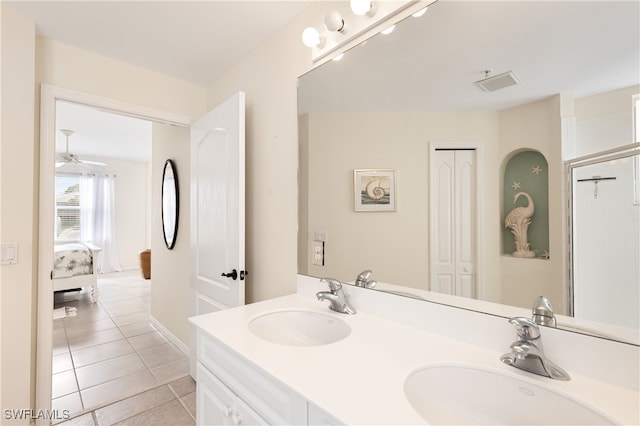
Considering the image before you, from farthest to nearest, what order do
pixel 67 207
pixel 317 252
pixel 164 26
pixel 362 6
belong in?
pixel 67 207 → pixel 164 26 → pixel 317 252 → pixel 362 6

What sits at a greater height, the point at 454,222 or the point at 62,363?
the point at 454,222

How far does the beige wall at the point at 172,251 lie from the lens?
276cm

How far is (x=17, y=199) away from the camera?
1.62 meters

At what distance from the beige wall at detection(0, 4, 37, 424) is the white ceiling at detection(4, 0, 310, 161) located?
216 mm

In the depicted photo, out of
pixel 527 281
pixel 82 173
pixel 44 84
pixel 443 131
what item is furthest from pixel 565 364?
pixel 82 173

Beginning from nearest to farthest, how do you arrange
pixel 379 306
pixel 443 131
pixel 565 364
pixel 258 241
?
pixel 565 364 → pixel 443 131 → pixel 379 306 → pixel 258 241

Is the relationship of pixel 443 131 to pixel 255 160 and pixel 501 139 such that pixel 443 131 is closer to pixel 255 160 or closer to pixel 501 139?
pixel 501 139

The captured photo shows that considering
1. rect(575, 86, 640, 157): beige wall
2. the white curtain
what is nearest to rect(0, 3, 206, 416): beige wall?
rect(575, 86, 640, 157): beige wall

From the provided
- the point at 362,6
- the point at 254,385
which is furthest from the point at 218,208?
the point at 362,6

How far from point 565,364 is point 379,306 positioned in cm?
63

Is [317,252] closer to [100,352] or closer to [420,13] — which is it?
[420,13]

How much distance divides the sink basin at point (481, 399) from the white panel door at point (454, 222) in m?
0.29

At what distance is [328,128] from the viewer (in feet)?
4.99

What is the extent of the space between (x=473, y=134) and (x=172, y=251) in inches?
114
